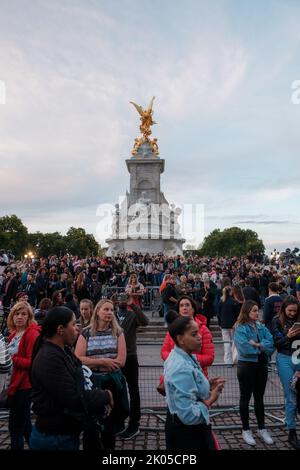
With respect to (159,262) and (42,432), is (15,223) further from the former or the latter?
(42,432)

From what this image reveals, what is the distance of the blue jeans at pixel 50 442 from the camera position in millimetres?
2816

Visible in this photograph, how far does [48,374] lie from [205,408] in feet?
3.99

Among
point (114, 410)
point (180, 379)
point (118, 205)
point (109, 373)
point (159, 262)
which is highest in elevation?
point (118, 205)

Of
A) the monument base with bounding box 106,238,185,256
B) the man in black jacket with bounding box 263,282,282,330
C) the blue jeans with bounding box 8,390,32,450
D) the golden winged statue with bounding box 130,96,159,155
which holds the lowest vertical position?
the blue jeans with bounding box 8,390,32,450

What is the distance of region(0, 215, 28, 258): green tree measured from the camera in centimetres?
8162

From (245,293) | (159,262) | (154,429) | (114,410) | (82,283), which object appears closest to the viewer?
(114,410)

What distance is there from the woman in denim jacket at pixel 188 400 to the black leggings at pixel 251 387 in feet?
7.27

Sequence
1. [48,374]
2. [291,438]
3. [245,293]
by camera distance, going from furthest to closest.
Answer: [245,293], [291,438], [48,374]

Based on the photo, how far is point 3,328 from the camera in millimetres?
11352

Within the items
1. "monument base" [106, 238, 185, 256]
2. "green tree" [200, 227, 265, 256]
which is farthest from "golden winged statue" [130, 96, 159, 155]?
"green tree" [200, 227, 265, 256]

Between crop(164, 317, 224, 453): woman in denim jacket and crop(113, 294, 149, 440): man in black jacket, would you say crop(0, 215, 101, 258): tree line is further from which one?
crop(164, 317, 224, 453): woman in denim jacket

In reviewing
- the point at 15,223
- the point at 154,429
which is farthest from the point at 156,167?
the point at 15,223

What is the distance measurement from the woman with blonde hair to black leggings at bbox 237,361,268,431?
1797 mm

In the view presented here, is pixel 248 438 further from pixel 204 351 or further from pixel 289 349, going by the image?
pixel 204 351
